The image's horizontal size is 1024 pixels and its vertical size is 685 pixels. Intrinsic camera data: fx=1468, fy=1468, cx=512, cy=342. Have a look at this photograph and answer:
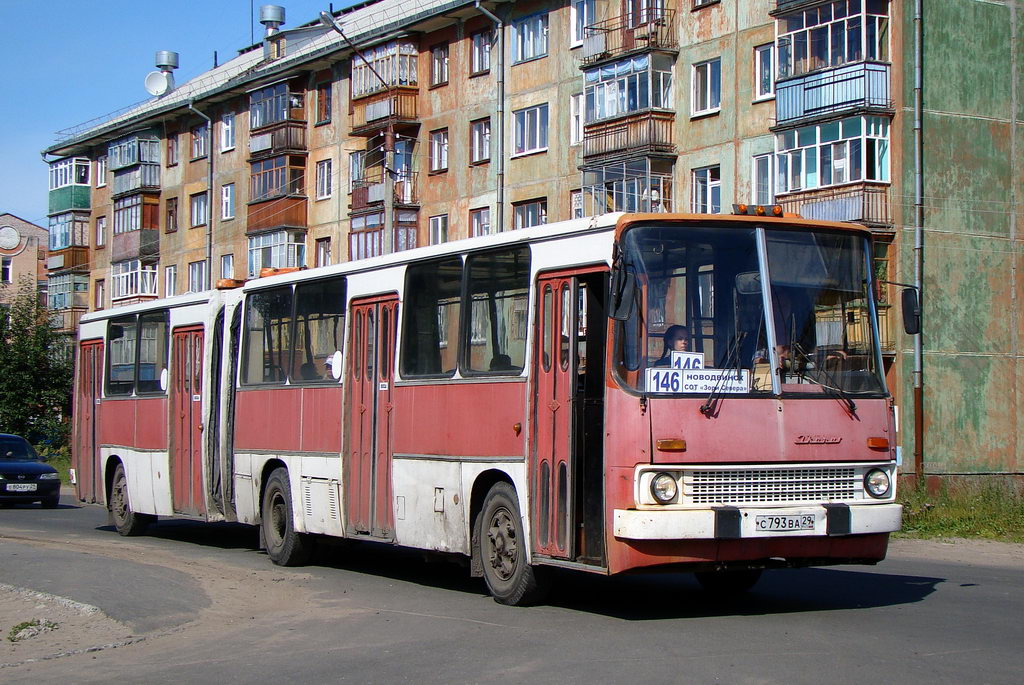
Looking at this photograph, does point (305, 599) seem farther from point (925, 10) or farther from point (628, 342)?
point (925, 10)

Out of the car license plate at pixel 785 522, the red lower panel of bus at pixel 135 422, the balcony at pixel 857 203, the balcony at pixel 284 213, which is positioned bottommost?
the car license plate at pixel 785 522

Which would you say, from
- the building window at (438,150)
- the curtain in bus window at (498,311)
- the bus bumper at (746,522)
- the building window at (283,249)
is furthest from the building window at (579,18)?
the bus bumper at (746,522)

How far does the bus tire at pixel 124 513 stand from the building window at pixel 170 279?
1646 inches

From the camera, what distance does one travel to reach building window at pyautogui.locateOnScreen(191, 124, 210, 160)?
203ft

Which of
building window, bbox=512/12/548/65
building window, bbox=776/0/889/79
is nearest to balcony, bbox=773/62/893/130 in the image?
building window, bbox=776/0/889/79

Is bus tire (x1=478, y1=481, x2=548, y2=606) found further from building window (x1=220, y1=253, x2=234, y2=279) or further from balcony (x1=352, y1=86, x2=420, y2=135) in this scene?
building window (x1=220, y1=253, x2=234, y2=279)

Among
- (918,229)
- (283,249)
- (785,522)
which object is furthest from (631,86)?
(785,522)

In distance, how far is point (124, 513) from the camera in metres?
21.7

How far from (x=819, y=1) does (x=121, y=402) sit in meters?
20.7

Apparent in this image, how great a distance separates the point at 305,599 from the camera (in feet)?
44.3

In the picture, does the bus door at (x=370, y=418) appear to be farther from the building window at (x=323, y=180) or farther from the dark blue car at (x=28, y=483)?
the building window at (x=323, y=180)

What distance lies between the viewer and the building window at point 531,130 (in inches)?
1730

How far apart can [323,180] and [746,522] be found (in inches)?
1767

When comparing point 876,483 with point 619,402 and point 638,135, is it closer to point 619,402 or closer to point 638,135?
point 619,402
